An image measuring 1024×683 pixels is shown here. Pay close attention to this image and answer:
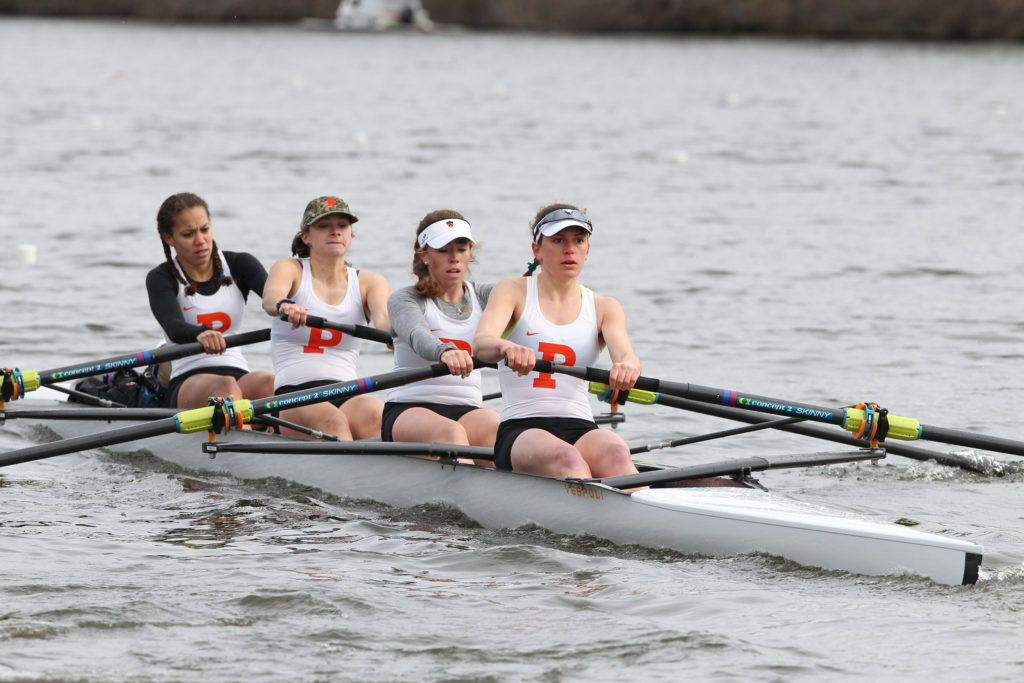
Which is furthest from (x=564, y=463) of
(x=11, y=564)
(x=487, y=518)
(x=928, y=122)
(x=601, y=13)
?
(x=601, y=13)

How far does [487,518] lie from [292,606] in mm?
1295

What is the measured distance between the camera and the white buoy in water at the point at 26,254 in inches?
534

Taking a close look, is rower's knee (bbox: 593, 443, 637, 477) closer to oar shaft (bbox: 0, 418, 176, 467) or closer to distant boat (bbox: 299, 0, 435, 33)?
oar shaft (bbox: 0, 418, 176, 467)

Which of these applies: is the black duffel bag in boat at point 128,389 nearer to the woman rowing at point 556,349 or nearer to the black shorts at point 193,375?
the black shorts at point 193,375

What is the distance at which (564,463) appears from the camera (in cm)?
602

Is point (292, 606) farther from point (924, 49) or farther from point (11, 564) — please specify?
point (924, 49)

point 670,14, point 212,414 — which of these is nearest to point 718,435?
point 212,414

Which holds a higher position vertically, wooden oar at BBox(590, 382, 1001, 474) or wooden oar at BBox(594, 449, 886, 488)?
wooden oar at BBox(590, 382, 1001, 474)

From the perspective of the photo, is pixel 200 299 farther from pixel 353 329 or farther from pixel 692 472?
pixel 692 472

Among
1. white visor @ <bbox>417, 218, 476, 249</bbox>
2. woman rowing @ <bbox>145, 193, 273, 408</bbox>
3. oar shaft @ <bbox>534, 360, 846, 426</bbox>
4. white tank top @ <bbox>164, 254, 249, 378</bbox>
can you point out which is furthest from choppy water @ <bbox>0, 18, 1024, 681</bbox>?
white visor @ <bbox>417, 218, 476, 249</bbox>

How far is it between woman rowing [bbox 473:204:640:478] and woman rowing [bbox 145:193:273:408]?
1.90 metres

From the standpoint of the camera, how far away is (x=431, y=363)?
690 centimetres

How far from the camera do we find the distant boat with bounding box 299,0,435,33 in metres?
65.2

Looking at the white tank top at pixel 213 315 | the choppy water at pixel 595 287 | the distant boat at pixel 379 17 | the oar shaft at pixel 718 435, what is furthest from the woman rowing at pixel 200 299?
the distant boat at pixel 379 17
